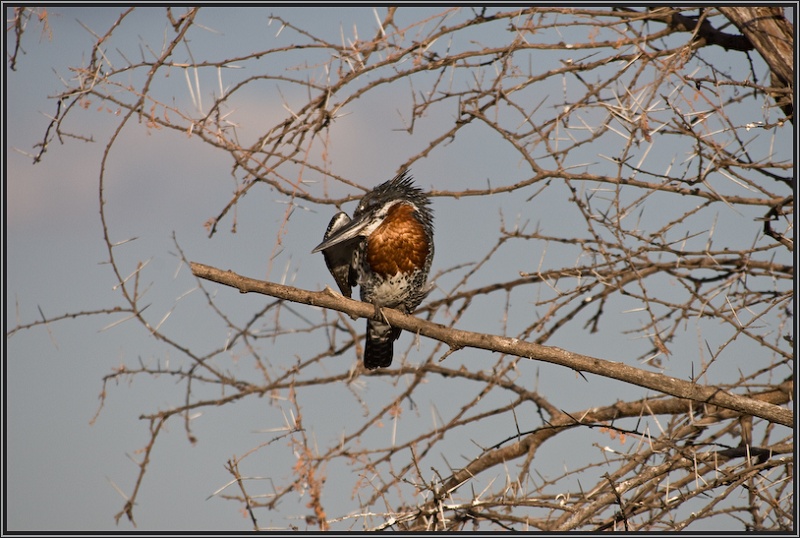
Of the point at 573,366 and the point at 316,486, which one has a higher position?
the point at 573,366

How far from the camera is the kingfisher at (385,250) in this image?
464cm

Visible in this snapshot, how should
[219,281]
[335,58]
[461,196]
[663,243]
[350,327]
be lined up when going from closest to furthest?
[219,281] < [335,58] < [663,243] < [461,196] < [350,327]

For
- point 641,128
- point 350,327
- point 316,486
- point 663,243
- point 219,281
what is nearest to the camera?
point 219,281

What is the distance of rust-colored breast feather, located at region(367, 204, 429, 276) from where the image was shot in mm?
4617

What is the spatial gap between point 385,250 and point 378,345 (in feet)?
2.19

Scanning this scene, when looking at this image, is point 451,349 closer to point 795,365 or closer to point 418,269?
point 418,269

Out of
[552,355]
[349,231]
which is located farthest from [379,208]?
[552,355]

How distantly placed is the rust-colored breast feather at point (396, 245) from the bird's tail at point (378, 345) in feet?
1.36

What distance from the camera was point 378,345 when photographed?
4.96 m

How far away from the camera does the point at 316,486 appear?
341 cm

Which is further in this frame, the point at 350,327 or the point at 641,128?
the point at 350,327

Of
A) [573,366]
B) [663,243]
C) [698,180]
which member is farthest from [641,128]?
[573,366]

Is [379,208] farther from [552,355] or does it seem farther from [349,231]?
[552,355]

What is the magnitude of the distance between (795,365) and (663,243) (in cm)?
88
